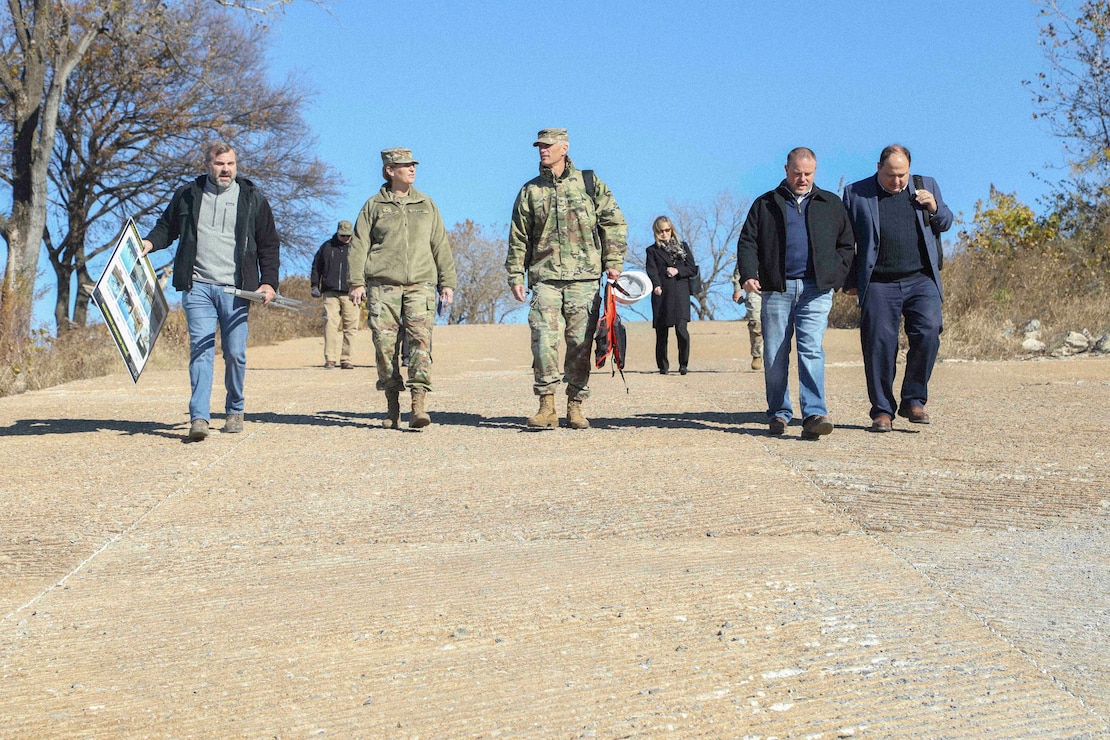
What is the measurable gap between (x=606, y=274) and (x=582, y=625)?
541 centimetres

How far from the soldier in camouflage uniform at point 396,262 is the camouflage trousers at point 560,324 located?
2.83 feet

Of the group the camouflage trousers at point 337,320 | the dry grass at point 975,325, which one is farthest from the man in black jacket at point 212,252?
the camouflage trousers at point 337,320

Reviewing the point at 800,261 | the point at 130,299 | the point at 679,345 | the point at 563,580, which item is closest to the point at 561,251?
the point at 800,261

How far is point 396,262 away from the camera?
9539mm

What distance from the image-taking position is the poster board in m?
9.16

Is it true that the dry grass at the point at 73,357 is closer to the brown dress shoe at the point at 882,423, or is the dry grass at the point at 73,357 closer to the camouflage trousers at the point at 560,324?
the camouflage trousers at the point at 560,324

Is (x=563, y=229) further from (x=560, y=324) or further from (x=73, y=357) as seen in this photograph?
(x=73, y=357)

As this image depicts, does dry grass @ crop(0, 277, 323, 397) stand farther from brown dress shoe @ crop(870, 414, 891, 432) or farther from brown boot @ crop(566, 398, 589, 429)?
brown dress shoe @ crop(870, 414, 891, 432)

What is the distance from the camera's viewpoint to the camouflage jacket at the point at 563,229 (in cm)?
930

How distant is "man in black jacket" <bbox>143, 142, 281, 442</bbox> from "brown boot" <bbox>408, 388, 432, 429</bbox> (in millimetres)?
1338

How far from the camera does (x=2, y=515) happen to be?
271 inches

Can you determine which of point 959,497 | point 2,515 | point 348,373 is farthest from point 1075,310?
point 2,515

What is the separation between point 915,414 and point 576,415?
2.47 metres

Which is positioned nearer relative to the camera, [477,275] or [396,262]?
[396,262]
